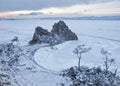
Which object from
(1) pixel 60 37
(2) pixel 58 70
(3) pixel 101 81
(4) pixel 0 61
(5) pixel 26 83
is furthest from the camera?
(1) pixel 60 37

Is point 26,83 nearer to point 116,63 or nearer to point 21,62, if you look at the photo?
point 21,62

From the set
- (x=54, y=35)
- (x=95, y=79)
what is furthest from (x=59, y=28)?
(x=95, y=79)

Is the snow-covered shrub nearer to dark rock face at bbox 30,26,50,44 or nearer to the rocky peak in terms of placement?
dark rock face at bbox 30,26,50,44

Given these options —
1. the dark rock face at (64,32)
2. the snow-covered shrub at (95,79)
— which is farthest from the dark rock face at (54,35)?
the snow-covered shrub at (95,79)

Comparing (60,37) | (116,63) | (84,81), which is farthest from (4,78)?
(60,37)

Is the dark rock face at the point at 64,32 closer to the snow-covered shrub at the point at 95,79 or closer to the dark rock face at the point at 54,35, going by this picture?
the dark rock face at the point at 54,35

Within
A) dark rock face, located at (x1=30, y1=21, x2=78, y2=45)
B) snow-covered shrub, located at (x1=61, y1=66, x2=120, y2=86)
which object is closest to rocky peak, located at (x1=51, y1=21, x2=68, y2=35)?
dark rock face, located at (x1=30, y1=21, x2=78, y2=45)

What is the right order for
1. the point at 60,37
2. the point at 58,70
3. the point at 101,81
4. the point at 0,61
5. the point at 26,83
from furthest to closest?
the point at 60,37, the point at 0,61, the point at 58,70, the point at 26,83, the point at 101,81

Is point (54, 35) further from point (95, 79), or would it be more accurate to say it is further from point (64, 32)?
point (95, 79)
